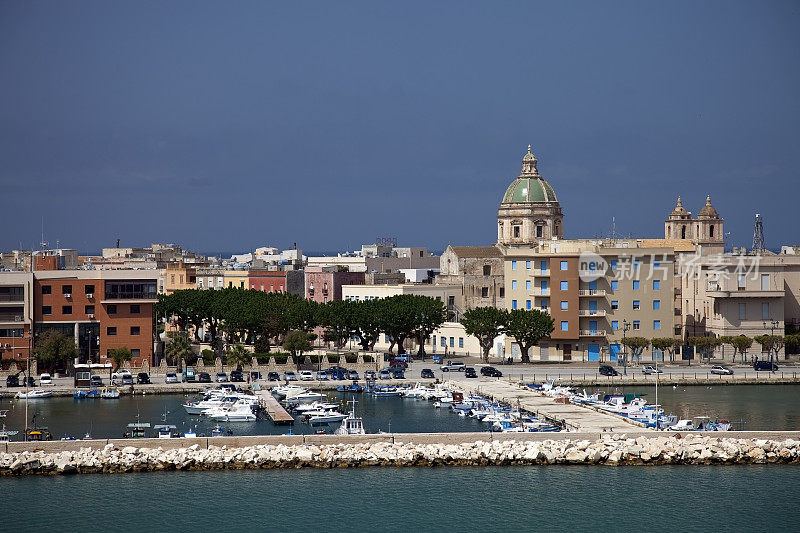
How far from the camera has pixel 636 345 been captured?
244ft

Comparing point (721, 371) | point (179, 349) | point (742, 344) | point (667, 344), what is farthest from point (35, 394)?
point (742, 344)

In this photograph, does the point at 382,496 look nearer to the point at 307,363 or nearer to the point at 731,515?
the point at 731,515

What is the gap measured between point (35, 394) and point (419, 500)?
90.2ft

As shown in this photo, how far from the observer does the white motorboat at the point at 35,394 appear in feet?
199

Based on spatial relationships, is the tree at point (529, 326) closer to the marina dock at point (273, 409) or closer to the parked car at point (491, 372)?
the parked car at point (491, 372)

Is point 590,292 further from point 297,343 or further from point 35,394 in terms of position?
point 35,394

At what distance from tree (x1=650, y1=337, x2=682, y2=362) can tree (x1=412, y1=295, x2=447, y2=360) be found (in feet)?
42.3

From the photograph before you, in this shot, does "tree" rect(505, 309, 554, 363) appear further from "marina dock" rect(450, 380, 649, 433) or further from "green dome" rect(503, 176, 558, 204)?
"green dome" rect(503, 176, 558, 204)

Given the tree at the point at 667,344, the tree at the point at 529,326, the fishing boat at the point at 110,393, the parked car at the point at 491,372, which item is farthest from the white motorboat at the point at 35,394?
the tree at the point at 667,344

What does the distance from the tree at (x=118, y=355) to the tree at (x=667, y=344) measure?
30.3 m

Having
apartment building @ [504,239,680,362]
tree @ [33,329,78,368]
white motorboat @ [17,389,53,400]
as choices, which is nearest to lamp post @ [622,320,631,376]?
apartment building @ [504,239,680,362]

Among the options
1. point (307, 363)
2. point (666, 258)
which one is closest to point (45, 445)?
point (307, 363)

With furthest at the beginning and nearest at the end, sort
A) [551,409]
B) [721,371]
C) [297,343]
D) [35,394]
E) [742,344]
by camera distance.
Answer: [742,344]
[297,343]
[721,371]
[35,394]
[551,409]

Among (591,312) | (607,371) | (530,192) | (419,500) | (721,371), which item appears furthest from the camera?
(530,192)
